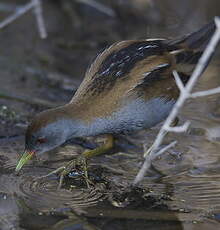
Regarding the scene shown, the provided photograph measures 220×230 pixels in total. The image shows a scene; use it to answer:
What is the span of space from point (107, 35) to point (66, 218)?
5473 millimetres

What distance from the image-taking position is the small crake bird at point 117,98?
18.2 feet

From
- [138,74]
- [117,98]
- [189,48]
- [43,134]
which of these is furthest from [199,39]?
[43,134]

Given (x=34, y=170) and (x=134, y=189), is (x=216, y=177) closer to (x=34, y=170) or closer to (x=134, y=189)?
(x=134, y=189)

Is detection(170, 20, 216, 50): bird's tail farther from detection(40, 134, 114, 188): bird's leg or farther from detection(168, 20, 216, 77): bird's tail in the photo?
detection(40, 134, 114, 188): bird's leg

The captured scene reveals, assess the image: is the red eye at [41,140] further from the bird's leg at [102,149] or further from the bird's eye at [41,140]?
the bird's leg at [102,149]

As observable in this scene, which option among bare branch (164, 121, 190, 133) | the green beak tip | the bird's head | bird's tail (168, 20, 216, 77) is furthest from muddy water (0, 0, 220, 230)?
bird's tail (168, 20, 216, 77)

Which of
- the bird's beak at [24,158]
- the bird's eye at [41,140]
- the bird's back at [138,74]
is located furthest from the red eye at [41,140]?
the bird's back at [138,74]

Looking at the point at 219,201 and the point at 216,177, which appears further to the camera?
the point at 216,177

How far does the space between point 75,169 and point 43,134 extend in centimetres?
59

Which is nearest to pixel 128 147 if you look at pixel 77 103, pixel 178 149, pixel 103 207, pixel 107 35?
pixel 178 149

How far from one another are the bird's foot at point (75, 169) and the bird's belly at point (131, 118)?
315mm

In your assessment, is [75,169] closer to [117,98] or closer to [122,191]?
[122,191]

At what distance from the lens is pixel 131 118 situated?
5723 millimetres

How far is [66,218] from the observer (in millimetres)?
4957
